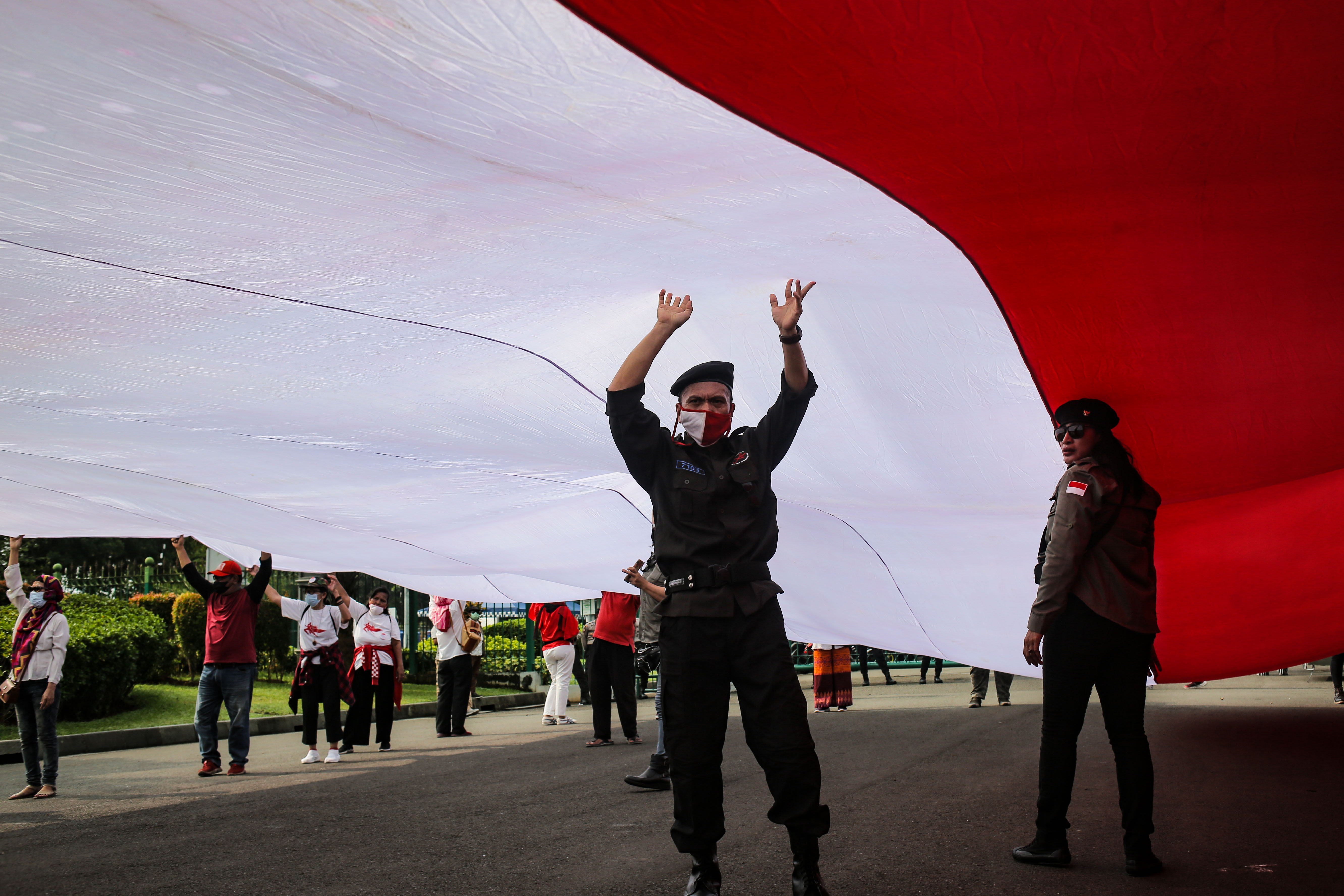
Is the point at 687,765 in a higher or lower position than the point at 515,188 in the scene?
lower

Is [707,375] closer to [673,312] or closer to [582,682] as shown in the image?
[673,312]

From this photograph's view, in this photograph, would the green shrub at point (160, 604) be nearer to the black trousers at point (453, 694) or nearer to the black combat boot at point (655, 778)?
the black trousers at point (453, 694)

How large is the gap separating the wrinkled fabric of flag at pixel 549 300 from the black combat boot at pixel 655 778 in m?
1.45

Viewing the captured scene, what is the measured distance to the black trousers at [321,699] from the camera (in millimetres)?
8922

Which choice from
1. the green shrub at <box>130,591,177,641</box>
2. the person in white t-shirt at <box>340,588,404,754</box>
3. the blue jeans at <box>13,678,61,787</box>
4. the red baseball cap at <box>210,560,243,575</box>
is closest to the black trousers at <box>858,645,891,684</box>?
the person in white t-shirt at <box>340,588,404,754</box>

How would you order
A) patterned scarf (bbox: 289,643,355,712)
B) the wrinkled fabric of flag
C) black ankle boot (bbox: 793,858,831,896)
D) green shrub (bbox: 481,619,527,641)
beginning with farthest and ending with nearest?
1. green shrub (bbox: 481,619,527,641)
2. patterned scarf (bbox: 289,643,355,712)
3. black ankle boot (bbox: 793,858,831,896)
4. the wrinkled fabric of flag

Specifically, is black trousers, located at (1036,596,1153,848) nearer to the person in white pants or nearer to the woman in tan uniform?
the woman in tan uniform

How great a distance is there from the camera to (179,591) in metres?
20.9

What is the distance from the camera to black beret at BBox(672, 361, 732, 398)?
3240 millimetres

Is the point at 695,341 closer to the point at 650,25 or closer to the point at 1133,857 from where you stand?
the point at 650,25

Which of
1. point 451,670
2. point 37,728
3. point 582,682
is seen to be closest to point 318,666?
point 451,670

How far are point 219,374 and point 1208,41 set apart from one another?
338 centimetres

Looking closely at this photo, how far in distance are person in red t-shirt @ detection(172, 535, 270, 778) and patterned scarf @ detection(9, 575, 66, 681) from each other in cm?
88

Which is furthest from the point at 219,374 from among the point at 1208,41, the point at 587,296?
the point at 1208,41
